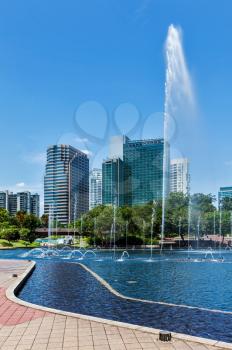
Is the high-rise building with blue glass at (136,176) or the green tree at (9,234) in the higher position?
the high-rise building with blue glass at (136,176)

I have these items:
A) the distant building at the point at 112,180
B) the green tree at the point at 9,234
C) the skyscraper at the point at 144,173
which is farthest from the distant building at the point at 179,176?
the green tree at the point at 9,234

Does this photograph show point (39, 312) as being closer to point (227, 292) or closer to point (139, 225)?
point (227, 292)

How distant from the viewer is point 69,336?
1014 cm

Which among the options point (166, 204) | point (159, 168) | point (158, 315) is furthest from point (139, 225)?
point (158, 315)

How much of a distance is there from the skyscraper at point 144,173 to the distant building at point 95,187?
31.2 feet

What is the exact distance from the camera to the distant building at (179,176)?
99294 mm

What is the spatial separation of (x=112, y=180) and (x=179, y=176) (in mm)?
32683

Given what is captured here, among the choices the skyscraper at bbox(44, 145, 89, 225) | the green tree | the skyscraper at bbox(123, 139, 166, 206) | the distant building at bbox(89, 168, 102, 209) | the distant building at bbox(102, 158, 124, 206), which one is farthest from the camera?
the skyscraper at bbox(44, 145, 89, 225)

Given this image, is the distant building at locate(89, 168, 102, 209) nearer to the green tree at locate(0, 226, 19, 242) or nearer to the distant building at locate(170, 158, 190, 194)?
the distant building at locate(170, 158, 190, 194)

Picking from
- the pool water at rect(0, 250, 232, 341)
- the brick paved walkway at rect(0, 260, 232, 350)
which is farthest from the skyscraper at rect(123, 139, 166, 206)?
the brick paved walkway at rect(0, 260, 232, 350)

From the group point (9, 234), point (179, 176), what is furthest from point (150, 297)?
point (179, 176)

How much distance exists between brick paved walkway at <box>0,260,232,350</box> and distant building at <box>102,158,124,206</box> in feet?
389

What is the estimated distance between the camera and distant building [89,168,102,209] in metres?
138

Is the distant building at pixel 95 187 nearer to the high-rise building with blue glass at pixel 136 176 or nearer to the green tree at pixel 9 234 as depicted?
the high-rise building with blue glass at pixel 136 176
